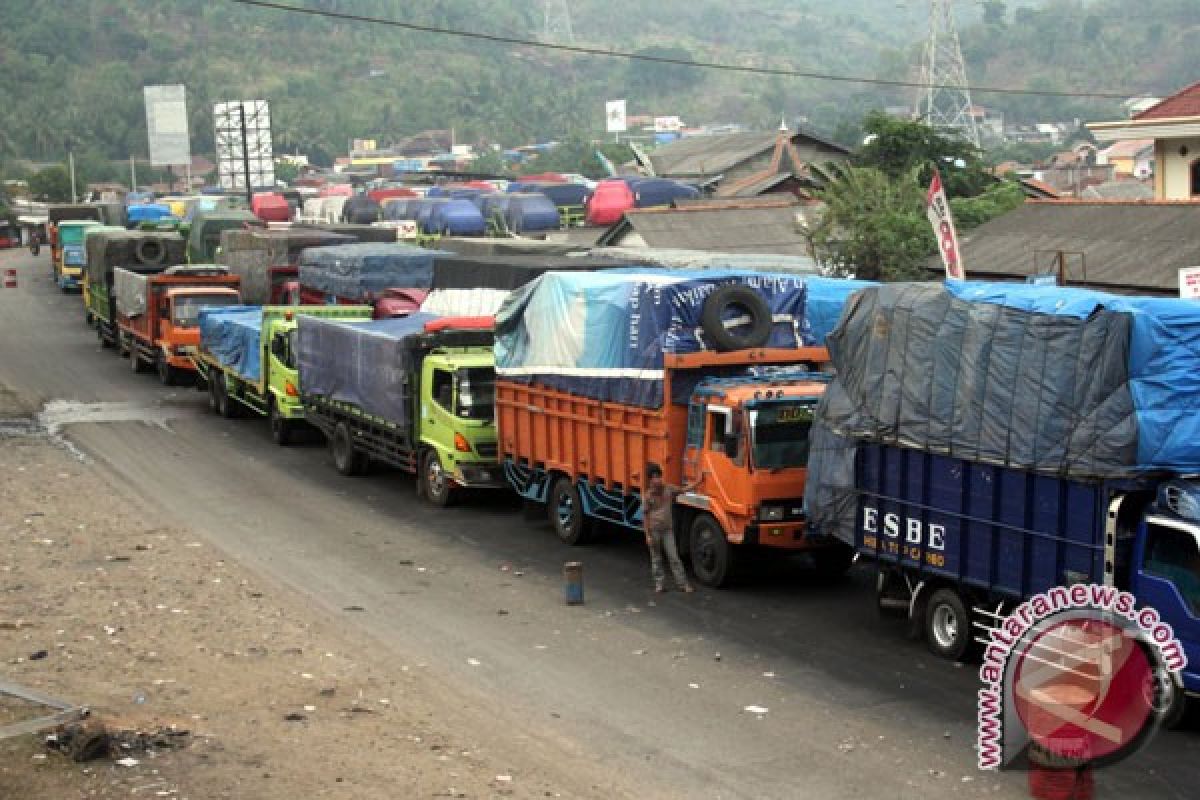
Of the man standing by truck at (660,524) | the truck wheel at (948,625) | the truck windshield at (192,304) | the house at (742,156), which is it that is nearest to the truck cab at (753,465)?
Result: the man standing by truck at (660,524)

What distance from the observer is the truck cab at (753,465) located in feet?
58.7

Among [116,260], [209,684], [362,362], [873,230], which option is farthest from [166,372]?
[209,684]

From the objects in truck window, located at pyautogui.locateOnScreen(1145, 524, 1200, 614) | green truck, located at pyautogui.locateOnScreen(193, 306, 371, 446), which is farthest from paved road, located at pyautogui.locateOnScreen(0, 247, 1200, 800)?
green truck, located at pyautogui.locateOnScreen(193, 306, 371, 446)

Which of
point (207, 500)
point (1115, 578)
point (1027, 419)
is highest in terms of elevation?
point (1027, 419)

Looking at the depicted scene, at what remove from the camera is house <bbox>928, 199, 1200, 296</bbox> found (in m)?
27.6

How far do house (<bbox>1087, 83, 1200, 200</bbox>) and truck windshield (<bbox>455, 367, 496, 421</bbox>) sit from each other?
56.4ft

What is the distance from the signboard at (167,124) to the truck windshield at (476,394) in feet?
403

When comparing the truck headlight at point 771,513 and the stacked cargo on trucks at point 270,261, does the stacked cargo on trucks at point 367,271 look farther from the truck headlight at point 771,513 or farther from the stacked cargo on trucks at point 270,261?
the truck headlight at point 771,513

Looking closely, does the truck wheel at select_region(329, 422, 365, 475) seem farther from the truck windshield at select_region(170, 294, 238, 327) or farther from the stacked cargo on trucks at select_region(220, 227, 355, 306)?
the stacked cargo on trucks at select_region(220, 227, 355, 306)

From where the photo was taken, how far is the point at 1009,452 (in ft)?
47.7

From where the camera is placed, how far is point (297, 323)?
2881 centimetres

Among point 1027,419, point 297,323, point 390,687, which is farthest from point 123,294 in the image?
point 1027,419

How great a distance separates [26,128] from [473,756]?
647 feet

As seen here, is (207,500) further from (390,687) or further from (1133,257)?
(1133,257)
